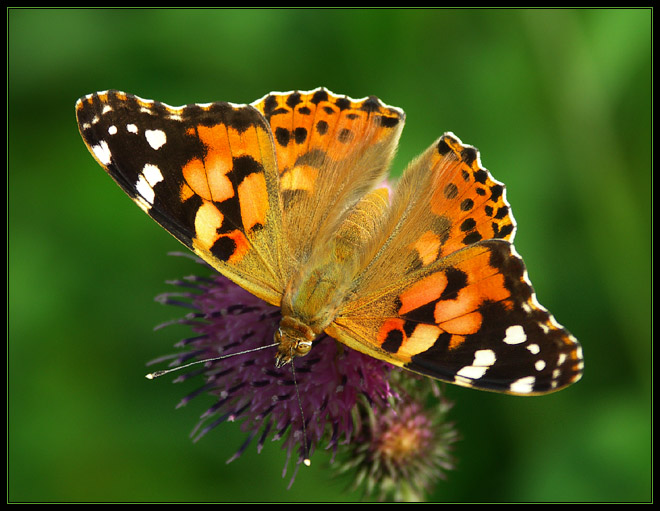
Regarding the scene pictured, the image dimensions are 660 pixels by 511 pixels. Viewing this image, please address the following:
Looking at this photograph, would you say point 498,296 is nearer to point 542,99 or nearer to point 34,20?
point 542,99

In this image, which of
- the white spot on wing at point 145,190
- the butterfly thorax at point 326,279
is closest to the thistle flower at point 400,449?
the butterfly thorax at point 326,279

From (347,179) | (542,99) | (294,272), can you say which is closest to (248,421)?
(294,272)

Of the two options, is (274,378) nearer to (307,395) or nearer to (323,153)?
(307,395)

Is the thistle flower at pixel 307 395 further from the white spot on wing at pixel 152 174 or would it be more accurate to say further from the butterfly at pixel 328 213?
the white spot on wing at pixel 152 174

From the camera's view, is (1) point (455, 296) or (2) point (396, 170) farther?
(2) point (396, 170)

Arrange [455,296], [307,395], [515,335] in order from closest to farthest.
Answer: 1. [515,335]
2. [455,296]
3. [307,395]

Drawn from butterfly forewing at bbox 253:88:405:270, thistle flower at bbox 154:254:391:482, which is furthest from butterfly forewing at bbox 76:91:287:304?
thistle flower at bbox 154:254:391:482

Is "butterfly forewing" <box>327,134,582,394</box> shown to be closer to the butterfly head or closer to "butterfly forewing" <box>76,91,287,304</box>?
the butterfly head

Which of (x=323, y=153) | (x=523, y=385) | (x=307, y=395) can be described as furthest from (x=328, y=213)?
(x=523, y=385)
